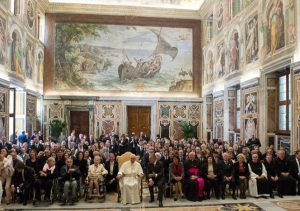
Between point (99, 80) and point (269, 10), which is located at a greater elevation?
point (269, 10)

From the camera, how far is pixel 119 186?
30.1ft

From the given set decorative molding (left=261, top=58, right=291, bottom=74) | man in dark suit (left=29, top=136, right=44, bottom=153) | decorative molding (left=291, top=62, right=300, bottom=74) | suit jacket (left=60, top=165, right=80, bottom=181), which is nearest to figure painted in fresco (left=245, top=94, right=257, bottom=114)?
decorative molding (left=261, top=58, right=291, bottom=74)

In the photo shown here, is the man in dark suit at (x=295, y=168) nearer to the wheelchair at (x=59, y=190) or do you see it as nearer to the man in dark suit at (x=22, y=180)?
the wheelchair at (x=59, y=190)

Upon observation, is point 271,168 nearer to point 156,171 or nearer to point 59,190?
point 156,171

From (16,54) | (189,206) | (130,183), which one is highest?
(16,54)

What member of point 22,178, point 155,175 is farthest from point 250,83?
point 22,178

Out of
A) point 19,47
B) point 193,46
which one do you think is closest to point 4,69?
point 19,47

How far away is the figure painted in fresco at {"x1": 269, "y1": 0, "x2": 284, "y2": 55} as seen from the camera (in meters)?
12.4

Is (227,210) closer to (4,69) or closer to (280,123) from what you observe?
(280,123)

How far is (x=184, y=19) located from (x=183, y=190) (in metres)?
17.1

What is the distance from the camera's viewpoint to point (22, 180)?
8.97 meters

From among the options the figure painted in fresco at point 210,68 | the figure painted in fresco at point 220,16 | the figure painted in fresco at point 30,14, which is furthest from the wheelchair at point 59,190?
the figure painted in fresco at point 210,68

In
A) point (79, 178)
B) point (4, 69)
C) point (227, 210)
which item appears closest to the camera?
point (227, 210)

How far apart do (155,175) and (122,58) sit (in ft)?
50.9
